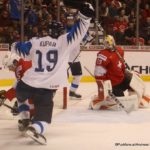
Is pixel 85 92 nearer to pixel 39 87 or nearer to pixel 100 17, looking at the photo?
pixel 100 17

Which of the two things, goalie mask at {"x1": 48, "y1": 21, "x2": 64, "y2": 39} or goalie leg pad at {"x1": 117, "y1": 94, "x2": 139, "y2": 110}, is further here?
goalie leg pad at {"x1": 117, "y1": 94, "x2": 139, "y2": 110}

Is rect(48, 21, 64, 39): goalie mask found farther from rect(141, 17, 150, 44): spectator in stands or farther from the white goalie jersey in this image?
rect(141, 17, 150, 44): spectator in stands

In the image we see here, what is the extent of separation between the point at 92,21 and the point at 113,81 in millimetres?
4095

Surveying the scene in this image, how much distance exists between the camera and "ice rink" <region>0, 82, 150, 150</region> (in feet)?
15.3

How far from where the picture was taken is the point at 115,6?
10.8 m

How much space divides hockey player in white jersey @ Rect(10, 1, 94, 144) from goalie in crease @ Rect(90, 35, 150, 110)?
4.69 ft

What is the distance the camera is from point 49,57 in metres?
4.91

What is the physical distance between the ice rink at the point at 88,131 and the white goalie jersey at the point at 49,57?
513mm

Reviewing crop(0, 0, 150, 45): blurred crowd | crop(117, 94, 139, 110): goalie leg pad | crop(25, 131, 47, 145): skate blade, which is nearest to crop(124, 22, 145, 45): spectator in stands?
crop(0, 0, 150, 45): blurred crowd

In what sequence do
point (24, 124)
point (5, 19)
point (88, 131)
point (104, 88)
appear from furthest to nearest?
point (5, 19), point (104, 88), point (88, 131), point (24, 124)

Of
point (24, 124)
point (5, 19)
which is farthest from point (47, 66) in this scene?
point (5, 19)

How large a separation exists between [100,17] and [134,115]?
4.56 meters

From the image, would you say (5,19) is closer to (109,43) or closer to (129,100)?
(109,43)

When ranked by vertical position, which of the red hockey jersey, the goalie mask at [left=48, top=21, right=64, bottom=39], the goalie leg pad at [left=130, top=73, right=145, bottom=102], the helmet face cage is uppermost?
the goalie mask at [left=48, top=21, right=64, bottom=39]
